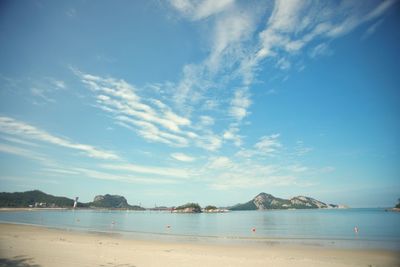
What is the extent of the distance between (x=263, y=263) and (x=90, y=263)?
37.8ft

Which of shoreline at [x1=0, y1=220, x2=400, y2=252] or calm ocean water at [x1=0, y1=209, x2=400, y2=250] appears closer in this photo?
shoreline at [x1=0, y1=220, x2=400, y2=252]

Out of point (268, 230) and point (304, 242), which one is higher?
point (268, 230)

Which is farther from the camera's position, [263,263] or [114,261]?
[263,263]

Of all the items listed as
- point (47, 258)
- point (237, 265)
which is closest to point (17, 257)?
point (47, 258)

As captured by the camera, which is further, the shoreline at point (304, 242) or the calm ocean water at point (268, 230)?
the calm ocean water at point (268, 230)

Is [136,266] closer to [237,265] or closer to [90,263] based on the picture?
[90,263]

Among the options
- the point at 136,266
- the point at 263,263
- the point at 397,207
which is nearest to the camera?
the point at 136,266

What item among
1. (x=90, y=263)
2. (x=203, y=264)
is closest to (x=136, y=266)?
(x=90, y=263)

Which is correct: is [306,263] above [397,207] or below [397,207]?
below

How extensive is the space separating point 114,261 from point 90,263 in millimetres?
1487

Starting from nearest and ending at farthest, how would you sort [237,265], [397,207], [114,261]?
[114,261] → [237,265] → [397,207]

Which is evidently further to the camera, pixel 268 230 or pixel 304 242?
pixel 268 230

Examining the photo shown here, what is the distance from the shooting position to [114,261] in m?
14.9

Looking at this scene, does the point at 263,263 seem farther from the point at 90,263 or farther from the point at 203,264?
the point at 90,263
